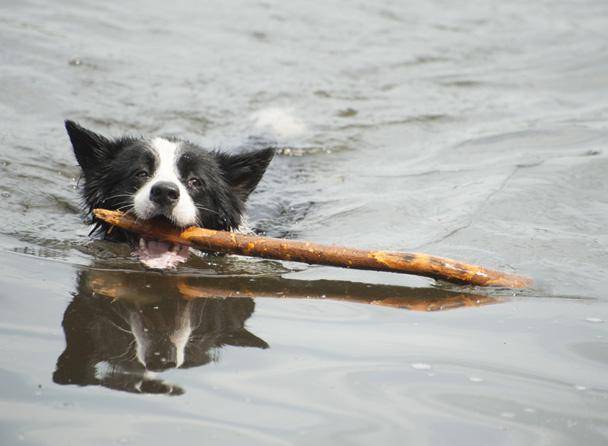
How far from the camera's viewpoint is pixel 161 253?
5.23 m

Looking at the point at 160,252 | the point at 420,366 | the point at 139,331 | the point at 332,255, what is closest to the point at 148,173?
the point at 160,252

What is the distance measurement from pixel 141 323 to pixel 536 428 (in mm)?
1757

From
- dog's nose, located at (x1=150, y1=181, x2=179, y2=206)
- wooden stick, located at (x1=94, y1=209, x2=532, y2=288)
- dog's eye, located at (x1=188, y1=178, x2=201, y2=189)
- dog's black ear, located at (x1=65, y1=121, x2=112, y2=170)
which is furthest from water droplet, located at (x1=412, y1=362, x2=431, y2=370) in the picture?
dog's black ear, located at (x1=65, y1=121, x2=112, y2=170)

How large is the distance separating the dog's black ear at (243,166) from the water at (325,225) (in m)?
0.68

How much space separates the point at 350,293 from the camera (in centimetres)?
457

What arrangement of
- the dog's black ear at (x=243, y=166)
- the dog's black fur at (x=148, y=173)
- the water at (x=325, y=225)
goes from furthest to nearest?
the dog's black ear at (x=243, y=166) → the dog's black fur at (x=148, y=173) → the water at (x=325, y=225)

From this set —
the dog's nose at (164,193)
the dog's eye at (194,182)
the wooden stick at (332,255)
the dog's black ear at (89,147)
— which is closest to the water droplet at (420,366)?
the wooden stick at (332,255)

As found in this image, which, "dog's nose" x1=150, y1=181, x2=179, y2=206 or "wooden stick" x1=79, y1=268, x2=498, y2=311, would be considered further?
"dog's nose" x1=150, y1=181, x2=179, y2=206

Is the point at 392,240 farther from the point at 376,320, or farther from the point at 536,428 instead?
the point at 536,428

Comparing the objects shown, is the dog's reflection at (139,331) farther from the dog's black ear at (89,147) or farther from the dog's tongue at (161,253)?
the dog's black ear at (89,147)

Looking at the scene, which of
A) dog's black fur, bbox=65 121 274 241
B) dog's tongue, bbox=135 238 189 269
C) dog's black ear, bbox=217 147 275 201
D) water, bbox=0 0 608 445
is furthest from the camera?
dog's black ear, bbox=217 147 275 201

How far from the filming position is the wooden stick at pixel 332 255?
4.51 meters

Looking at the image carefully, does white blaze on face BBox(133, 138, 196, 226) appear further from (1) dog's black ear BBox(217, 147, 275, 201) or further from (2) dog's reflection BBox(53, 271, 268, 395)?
(1) dog's black ear BBox(217, 147, 275, 201)

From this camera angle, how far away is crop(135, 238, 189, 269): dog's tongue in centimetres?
506
